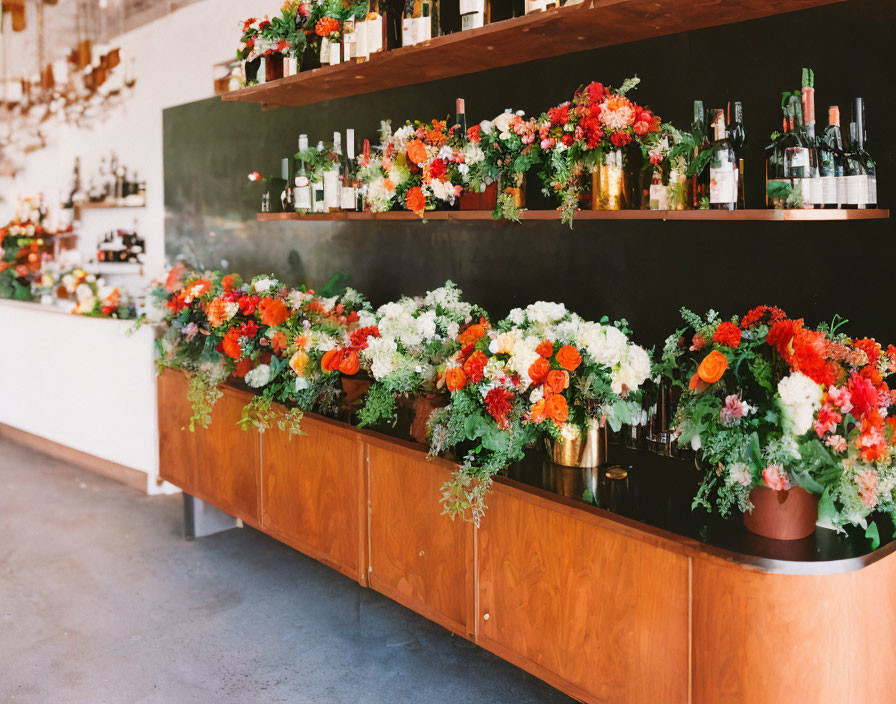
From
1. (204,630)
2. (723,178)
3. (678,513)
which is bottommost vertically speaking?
(204,630)

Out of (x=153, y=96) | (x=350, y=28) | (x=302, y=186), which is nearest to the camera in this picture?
(x=350, y=28)

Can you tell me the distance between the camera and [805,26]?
7.86 feet

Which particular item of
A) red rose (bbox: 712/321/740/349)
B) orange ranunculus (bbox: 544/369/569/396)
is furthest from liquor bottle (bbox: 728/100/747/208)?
orange ranunculus (bbox: 544/369/569/396)

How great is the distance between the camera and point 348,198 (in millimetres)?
3492

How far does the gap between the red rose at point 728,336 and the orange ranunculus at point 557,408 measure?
0.45 meters

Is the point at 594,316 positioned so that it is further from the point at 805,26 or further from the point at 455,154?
the point at 805,26

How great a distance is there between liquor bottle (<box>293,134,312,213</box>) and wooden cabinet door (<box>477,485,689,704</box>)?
1.82 m

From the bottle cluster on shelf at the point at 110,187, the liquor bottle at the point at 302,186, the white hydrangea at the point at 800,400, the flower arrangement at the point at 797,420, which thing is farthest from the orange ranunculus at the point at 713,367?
the bottle cluster on shelf at the point at 110,187

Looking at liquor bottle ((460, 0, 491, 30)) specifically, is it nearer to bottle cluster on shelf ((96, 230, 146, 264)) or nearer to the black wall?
the black wall

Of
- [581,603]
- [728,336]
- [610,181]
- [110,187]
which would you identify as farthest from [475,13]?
[110,187]

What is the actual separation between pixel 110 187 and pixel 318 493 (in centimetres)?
419

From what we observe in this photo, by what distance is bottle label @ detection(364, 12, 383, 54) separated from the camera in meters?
3.25

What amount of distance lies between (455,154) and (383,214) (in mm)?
459

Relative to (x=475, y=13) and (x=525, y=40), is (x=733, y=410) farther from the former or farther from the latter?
(x=475, y=13)
